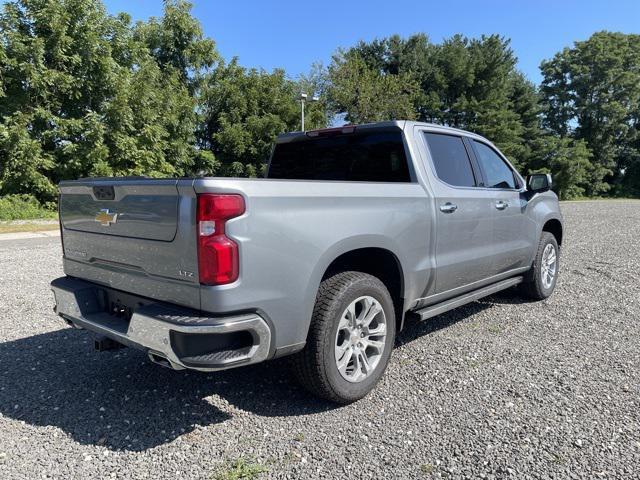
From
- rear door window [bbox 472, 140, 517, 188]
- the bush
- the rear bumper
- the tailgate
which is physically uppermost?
rear door window [bbox 472, 140, 517, 188]

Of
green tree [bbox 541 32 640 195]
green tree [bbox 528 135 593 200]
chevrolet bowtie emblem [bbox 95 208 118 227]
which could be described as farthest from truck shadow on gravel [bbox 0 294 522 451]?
green tree [bbox 541 32 640 195]

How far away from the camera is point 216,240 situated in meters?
2.34

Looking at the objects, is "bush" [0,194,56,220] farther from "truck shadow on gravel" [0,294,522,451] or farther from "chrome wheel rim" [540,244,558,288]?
"chrome wheel rim" [540,244,558,288]

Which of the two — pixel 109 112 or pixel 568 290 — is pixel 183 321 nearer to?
pixel 568 290

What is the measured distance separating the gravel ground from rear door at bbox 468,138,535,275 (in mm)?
692

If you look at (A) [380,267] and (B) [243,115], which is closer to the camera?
(A) [380,267]

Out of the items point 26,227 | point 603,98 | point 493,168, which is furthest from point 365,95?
point 603,98

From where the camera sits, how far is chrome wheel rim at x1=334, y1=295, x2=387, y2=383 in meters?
3.00

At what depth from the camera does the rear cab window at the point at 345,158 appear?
12.4 feet

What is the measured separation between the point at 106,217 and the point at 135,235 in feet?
1.15

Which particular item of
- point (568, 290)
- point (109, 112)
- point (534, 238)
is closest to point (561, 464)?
point (534, 238)

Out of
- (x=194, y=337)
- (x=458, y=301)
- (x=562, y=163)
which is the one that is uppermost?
(x=562, y=163)

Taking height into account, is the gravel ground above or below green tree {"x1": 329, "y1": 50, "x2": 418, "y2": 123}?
below

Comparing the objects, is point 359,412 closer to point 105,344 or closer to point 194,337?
point 194,337
